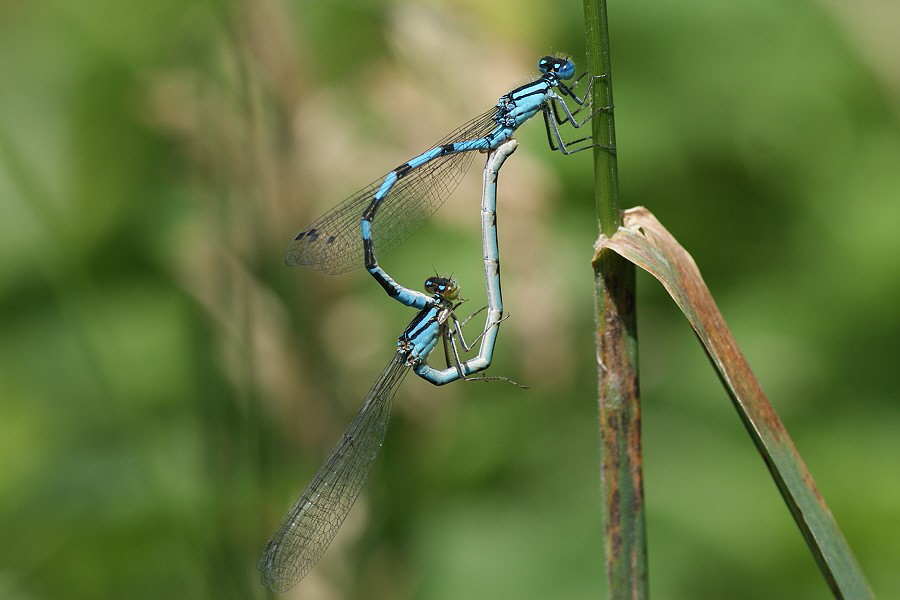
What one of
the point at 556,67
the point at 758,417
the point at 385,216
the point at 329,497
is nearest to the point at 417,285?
the point at 385,216

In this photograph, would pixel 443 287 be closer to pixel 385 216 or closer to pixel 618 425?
pixel 385 216

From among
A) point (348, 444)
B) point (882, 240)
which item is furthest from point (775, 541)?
point (348, 444)

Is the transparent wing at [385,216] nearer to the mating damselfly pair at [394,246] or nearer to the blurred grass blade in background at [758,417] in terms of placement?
the mating damselfly pair at [394,246]

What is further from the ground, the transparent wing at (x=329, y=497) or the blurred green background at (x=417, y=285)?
the blurred green background at (x=417, y=285)

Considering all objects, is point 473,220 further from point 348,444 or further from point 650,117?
point 348,444

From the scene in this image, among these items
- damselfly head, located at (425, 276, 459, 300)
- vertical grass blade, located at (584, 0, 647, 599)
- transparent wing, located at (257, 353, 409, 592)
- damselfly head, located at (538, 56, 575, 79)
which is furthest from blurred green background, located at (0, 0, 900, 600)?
vertical grass blade, located at (584, 0, 647, 599)

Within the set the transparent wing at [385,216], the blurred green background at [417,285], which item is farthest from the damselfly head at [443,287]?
the blurred green background at [417,285]
